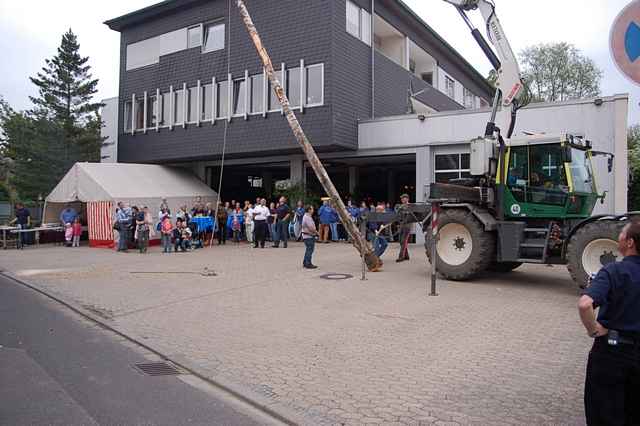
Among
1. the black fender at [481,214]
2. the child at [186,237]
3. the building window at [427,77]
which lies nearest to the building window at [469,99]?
the building window at [427,77]

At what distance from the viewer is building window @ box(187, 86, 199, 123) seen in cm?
2527

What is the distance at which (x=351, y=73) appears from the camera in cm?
2178

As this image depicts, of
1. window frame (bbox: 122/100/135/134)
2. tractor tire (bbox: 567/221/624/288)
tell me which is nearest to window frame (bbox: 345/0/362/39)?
window frame (bbox: 122/100/135/134)

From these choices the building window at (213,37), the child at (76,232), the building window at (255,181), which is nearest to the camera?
the child at (76,232)

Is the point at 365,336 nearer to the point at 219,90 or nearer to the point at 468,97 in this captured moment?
the point at 219,90

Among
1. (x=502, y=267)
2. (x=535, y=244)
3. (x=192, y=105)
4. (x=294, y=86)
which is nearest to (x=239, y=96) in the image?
(x=192, y=105)

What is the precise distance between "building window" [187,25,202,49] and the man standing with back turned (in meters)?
24.5

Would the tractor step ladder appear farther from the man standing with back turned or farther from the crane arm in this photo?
the man standing with back turned

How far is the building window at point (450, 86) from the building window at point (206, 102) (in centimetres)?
1496

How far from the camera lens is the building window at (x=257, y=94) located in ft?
75.3

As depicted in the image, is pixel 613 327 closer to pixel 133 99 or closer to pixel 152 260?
pixel 152 260

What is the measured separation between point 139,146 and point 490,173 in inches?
826

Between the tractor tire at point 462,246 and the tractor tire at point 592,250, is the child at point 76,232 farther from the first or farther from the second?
the tractor tire at point 592,250

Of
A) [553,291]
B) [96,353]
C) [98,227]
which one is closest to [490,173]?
[553,291]
